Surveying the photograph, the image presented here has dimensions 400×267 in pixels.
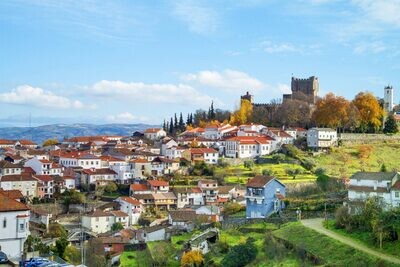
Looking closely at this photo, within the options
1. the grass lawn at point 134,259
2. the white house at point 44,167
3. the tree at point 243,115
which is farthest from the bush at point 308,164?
the grass lawn at point 134,259

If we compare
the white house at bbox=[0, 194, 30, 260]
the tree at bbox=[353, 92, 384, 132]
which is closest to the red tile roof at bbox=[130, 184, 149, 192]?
the white house at bbox=[0, 194, 30, 260]

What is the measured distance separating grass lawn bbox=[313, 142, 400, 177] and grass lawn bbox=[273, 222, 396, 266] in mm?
24334

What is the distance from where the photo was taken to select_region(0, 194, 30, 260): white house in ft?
70.1

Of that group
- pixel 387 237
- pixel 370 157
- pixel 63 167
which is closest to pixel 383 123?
pixel 370 157

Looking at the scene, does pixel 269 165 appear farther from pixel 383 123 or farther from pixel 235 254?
pixel 235 254

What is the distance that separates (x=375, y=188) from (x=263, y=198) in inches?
315

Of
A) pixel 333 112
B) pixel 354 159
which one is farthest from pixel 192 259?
pixel 333 112

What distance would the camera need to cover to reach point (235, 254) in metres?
26.7

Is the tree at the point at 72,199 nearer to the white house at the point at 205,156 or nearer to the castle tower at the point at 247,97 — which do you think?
the white house at the point at 205,156

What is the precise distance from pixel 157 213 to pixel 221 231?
47.6 ft

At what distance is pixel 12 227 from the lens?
2158 cm

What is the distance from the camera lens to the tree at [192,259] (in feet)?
98.8

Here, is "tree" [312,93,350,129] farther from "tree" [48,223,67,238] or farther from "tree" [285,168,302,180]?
"tree" [48,223,67,238]

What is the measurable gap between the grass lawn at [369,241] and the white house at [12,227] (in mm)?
14279
